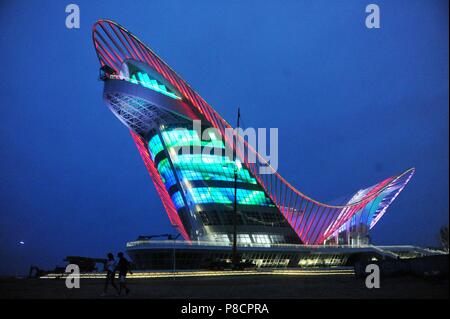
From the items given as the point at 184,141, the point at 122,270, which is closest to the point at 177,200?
the point at 184,141

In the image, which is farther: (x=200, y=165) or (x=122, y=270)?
(x=200, y=165)

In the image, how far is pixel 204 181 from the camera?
59.6 metres

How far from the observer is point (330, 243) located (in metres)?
74.7

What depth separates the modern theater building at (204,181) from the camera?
5653 centimetres

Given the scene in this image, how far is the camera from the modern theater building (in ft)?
185

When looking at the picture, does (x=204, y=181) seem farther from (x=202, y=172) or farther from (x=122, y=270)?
(x=122, y=270)

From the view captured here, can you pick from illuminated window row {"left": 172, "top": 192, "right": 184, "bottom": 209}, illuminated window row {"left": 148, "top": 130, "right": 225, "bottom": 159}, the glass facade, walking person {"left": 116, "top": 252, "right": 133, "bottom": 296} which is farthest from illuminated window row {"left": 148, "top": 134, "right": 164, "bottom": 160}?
walking person {"left": 116, "top": 252, "right": 133, "bottom": 296}

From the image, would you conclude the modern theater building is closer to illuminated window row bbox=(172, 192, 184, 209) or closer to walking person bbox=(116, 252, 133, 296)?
illuminated window row bbox=(172, 192, 184, 209)

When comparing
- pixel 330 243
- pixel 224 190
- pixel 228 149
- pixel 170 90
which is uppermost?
pixel 170 90

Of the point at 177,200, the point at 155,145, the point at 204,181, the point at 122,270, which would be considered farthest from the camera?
the point at 177,200

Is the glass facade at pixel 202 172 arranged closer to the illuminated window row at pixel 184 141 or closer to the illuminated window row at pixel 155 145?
the illuminated window row at pixel 184 141
